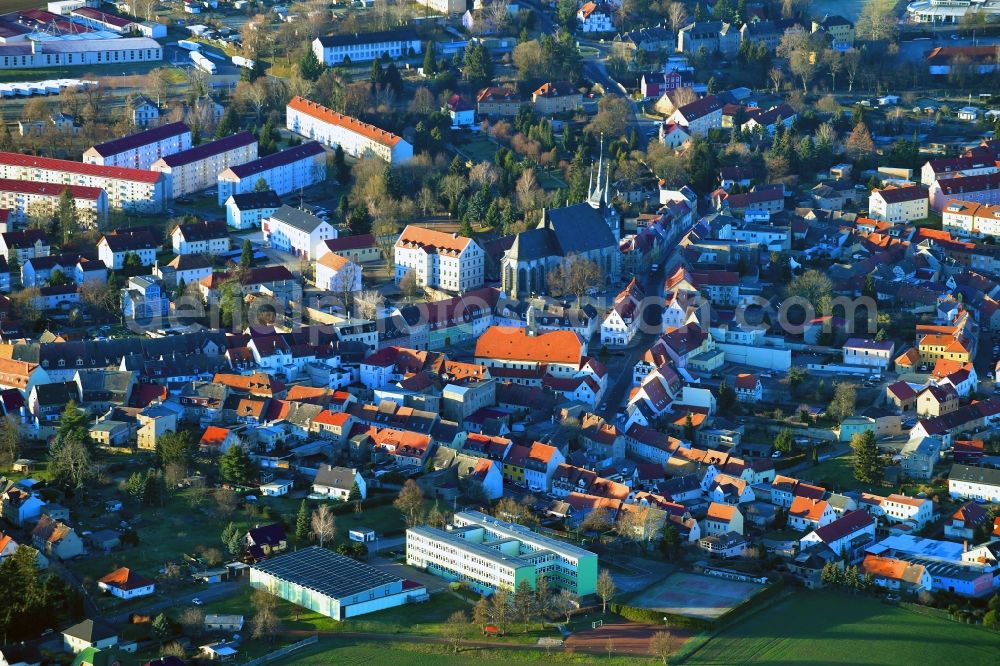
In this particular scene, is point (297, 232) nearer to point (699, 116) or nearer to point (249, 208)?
point (249, 208)

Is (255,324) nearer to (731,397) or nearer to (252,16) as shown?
(731,397)

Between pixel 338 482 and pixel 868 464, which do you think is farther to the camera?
pixel 868 464

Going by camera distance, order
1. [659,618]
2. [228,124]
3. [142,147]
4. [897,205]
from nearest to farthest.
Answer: [659,618], [897,205], [142,147], [228,124]

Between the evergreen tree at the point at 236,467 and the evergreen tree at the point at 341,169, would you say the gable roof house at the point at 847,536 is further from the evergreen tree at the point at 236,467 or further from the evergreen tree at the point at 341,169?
the evergreen tree at the point at 341,169

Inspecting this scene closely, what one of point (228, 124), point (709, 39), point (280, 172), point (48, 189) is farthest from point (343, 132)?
point (709, 39)

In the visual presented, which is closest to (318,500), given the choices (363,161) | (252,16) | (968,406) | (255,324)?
(255,324)

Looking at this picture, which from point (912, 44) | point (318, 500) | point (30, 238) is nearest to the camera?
point (318, 500)
